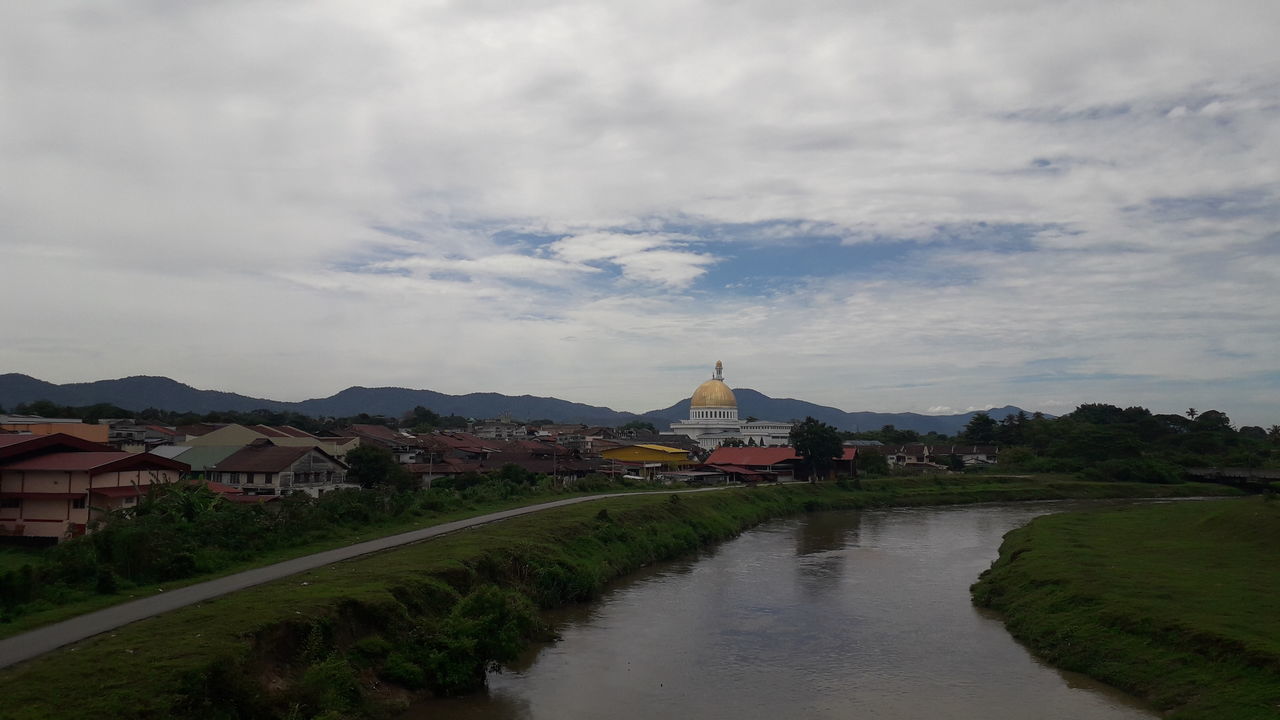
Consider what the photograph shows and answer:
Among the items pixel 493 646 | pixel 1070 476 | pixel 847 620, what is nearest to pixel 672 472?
pixel 1070 476

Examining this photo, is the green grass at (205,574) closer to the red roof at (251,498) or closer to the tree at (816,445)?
the red roof at (251,498)

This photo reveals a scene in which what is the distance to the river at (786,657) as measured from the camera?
54.1 feet

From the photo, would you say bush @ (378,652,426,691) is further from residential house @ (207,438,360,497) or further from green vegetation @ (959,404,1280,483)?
green vegetation @ (959,404,1280,483)

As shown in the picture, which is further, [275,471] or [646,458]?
[646,458]

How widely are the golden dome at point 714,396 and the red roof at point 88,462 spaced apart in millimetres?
105563

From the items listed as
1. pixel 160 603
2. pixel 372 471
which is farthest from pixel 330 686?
pixel 372 471

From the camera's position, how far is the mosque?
122 m

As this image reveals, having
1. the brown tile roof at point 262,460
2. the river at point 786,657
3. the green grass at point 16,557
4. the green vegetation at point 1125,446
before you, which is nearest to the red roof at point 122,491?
the green grass at point 16,557

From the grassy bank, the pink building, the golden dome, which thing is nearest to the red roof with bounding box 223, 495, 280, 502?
the pink building

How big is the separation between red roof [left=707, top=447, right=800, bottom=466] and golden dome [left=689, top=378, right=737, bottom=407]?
48700mm

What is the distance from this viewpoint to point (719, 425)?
125m

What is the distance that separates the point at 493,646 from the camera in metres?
17.5

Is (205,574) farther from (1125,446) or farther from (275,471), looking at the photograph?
(1125,446)

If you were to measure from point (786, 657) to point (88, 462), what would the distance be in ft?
66.9
